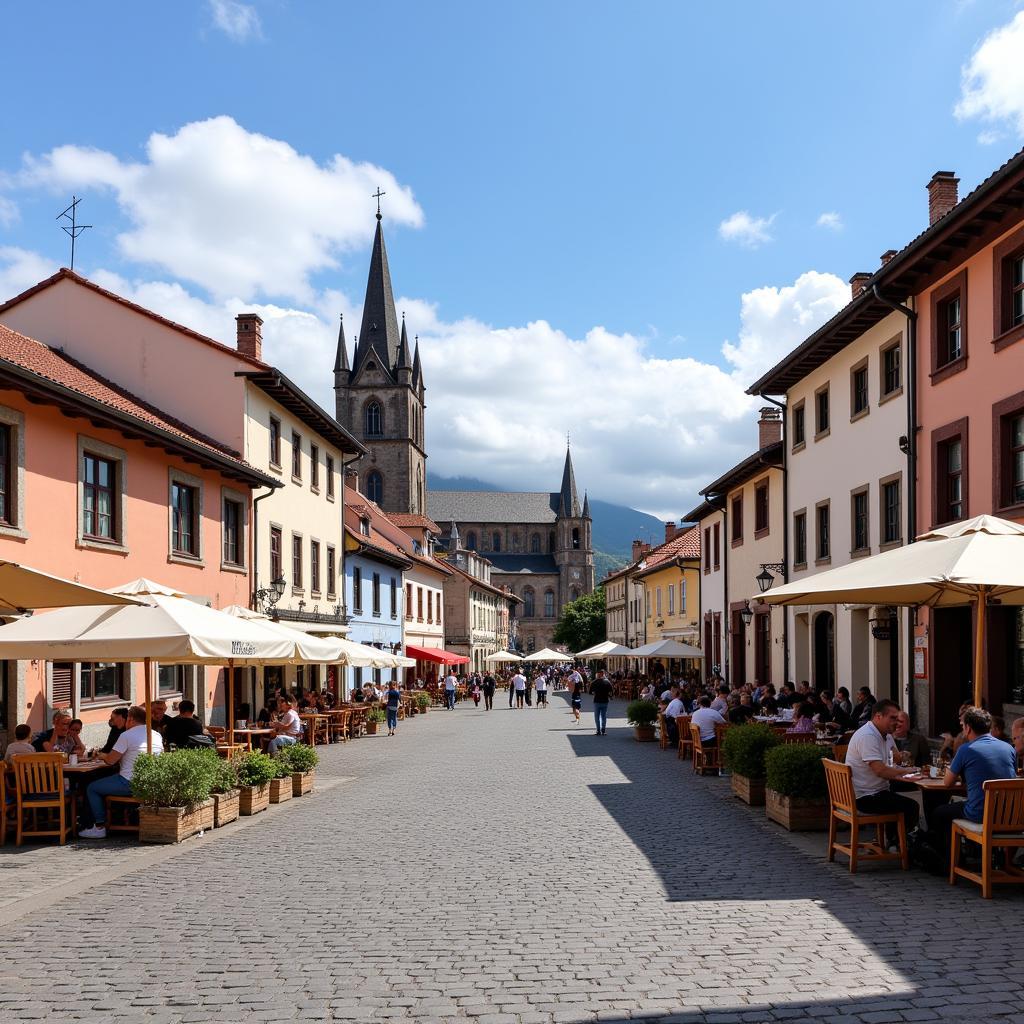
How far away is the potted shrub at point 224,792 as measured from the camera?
13258mm

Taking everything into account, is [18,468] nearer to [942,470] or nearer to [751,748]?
[751,748]

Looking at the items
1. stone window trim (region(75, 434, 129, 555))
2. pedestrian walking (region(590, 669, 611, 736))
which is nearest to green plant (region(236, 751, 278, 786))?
stone window trim (region(75, 434, 129, 555))

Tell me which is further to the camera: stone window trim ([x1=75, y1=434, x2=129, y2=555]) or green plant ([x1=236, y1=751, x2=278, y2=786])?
stone window trim ([x1=75, y1=434, x2=129, y2=555])

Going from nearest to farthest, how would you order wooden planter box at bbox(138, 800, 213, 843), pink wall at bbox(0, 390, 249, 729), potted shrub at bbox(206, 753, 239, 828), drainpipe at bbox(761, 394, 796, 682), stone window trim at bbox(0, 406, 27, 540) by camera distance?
wooden planter box at bbox(138, 800, 213, 843) → potted shrub at bbox(206, 753, 239, 828) → stone window trim at bbox(0, 406, 27, 540) → pink wall at bbox(0, 390, 249, 729) → drainpipe at bbox(761, 394, 796, 682)

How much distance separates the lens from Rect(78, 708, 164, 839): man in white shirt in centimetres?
1264

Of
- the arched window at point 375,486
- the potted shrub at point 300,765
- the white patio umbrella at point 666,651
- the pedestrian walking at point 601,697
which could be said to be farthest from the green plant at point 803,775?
the arched window at point 375,486

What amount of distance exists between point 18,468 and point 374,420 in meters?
89.9

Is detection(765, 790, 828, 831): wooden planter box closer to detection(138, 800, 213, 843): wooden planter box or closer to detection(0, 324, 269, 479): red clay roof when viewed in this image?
detection(138, 800, 213, 843): wooden planter box

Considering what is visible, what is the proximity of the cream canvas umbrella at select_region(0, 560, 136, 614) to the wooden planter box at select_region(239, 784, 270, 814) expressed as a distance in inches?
178

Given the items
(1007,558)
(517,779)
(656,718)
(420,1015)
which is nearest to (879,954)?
(420,1015)

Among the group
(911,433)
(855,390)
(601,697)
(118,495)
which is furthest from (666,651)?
(118,495)

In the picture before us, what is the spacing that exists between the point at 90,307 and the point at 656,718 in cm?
1728

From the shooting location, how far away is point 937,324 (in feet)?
62.7

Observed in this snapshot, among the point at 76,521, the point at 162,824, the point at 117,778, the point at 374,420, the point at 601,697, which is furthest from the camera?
the point at 374,420
